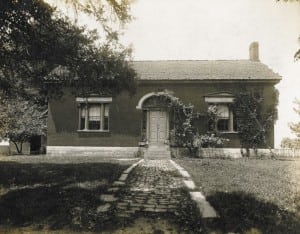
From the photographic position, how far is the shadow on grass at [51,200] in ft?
17.1

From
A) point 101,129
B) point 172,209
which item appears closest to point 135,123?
point 101,129

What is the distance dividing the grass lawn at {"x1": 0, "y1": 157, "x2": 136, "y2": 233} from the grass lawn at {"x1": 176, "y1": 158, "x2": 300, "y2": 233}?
2.24m

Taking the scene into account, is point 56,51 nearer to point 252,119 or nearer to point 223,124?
point 223,124

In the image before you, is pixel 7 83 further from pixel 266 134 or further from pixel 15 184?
pixel 266 134

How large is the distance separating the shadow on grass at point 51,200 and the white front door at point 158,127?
904cm

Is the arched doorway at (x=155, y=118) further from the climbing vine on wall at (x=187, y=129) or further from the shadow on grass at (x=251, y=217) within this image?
the shadow on grass at (x=251, y=217)

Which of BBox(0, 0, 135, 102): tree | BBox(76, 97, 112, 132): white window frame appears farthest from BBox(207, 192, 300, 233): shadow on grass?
BBox(76, 97, 112, 132): white window frame

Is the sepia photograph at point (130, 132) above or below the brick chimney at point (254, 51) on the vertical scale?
below

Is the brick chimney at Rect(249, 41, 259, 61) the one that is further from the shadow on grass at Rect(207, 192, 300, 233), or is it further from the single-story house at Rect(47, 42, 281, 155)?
the shadow on grass at Rect(207, 192, 300, 233)

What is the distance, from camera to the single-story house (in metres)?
18.1

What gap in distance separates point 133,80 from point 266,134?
431 inches

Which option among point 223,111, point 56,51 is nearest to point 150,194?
point 56,51

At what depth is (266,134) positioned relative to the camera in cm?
1773

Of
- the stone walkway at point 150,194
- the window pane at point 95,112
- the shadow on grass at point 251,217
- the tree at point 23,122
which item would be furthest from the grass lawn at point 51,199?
the tree at point 23,122
